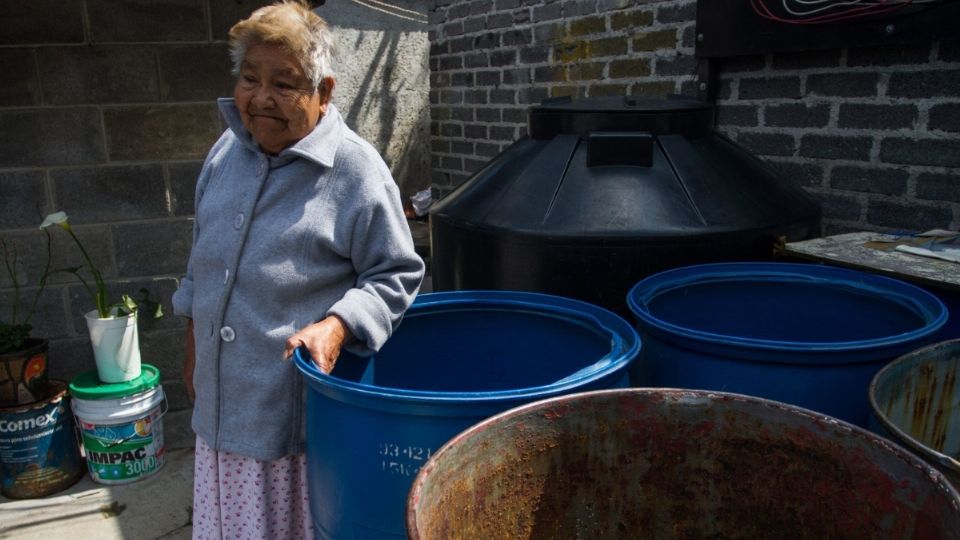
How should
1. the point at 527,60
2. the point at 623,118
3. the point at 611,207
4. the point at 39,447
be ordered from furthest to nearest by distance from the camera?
the point at 527,60 → the point at 39,447 → the point at 623,118 → the point at 611,207

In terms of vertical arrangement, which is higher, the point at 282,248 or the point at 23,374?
the point at 282,248

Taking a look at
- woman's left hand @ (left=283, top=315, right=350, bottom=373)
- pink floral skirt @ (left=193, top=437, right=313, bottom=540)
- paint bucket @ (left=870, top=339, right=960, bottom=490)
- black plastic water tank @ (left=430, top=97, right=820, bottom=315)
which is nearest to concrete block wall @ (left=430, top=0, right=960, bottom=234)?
black plastic water tank @ (left=430, top=97, right=820, bottom=315)

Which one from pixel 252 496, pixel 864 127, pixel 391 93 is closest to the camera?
pixel 252 496

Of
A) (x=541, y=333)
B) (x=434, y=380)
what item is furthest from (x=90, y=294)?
(x=541, y=333)

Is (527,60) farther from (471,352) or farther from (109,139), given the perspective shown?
(471,352)

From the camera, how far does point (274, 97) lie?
1640mm

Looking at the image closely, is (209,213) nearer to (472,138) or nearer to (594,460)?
(594,460)

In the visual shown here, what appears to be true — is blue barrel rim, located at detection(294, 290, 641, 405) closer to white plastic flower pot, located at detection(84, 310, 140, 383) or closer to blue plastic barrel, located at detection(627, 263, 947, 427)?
blue plastic barrel, located at detection(627, 263, 947, 427)

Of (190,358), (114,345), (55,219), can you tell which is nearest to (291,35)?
(190,358)

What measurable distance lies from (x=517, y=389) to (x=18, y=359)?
101 inches

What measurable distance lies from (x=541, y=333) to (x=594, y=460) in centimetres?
60

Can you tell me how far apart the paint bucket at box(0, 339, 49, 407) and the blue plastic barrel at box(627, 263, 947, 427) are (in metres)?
2.63

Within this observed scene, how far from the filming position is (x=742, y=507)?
3.97 feet

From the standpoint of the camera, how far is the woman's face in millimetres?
1625
